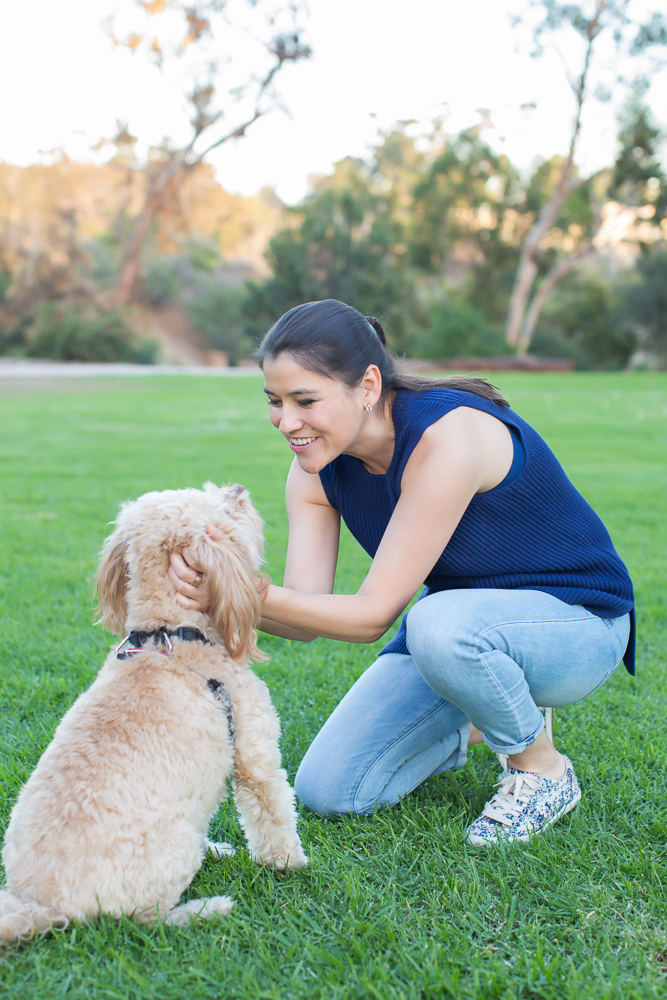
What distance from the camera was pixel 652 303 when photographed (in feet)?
135

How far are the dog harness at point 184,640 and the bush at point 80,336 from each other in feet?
A: 105

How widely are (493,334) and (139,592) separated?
36.1m

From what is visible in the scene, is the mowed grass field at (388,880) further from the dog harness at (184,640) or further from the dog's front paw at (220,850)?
the dog harness at (184,640)

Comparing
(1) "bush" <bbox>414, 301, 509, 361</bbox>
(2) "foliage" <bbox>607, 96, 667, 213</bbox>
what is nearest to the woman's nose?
(1) "bush" <bbox>414, 301, 509, 361</bbox>

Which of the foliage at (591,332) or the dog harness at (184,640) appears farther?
the foliage at (591,332)

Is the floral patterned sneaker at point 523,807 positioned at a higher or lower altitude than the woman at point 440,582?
lower

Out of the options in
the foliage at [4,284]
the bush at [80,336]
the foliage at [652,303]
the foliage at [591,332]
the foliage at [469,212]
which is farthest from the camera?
the foliage at [469,212]

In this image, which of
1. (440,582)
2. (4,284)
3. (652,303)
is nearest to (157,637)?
(440,582)

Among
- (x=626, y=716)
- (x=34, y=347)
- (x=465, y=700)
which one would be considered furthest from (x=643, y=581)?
(x=34, y=347)

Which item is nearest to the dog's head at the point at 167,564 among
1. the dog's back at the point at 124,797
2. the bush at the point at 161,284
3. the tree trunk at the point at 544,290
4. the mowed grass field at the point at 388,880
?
the dog's back at the point at 124,797

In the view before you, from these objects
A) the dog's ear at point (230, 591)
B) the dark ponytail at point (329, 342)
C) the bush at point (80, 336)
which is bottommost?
the bush at point (80, 336)

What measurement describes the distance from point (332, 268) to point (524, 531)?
3783 centimetres

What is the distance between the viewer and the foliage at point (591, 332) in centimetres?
4072

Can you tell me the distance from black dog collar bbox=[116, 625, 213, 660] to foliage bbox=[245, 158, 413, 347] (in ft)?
120
